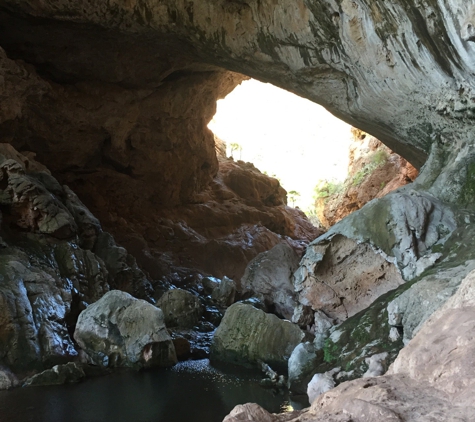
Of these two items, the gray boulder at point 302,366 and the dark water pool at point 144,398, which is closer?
the dark water pool at point 144,398

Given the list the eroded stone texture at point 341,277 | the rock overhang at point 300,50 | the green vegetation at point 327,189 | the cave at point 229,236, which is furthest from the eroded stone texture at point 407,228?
the green vegetation at point 327,189

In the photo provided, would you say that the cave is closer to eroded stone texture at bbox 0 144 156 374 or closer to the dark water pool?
eroded stone texture at bbox 0 144 156 374

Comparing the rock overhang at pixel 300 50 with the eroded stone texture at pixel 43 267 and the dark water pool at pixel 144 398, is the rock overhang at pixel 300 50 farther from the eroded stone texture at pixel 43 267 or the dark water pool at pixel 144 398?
the dark water pool at pixel 144 398

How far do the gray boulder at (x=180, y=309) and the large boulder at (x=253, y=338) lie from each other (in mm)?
1875

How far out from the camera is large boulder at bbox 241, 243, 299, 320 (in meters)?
13.3

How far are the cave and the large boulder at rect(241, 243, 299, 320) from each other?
60 millimetres

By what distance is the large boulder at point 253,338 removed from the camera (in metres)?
9.35

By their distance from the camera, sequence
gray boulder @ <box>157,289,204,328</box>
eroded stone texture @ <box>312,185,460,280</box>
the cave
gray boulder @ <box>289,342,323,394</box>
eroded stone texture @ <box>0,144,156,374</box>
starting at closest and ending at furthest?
1. the cave
2. gray boulder @ <box>289,342,323,394</box>
3. eroded stone texture @ <box>312,185,460,280</box>
4. eroded stone texture @ <box>0,144,156,374</box>
5. gray boulder @ <box>157,289,204,328</box>

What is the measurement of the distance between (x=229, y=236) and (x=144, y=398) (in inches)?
511

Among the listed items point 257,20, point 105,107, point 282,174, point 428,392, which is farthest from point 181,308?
point 282,174

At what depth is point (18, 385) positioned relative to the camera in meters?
7.83

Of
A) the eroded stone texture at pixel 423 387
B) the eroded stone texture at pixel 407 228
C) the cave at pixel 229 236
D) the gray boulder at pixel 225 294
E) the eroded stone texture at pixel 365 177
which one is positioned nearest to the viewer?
the eroded stone texture at pixel 423 387

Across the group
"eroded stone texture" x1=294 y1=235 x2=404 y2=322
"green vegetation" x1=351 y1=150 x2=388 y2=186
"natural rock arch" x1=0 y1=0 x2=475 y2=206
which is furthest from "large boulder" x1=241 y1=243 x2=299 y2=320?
"green vegetation" x1=351 y1=150 x2=388 y2=186

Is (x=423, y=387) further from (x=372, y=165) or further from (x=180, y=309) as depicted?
(x=372, y=165)
